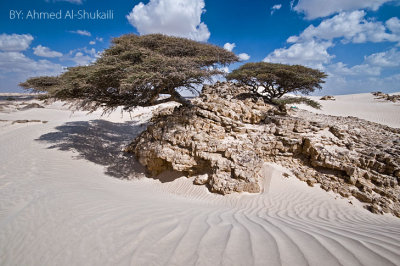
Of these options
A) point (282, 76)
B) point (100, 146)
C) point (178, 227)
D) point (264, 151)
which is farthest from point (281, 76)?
point (100, 146)

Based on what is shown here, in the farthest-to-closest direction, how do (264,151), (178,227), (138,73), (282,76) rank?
(282,76), (264,151), (138,73), (178,227)

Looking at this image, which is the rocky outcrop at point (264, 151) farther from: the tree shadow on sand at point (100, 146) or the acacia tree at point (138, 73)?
the acacia tree at point (138, 73)

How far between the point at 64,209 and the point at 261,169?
5.41 m

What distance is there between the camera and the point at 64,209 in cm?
307

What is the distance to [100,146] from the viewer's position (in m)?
9.23

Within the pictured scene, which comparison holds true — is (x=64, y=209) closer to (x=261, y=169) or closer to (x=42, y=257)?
(x=42, y=257)

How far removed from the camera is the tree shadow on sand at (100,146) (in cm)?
720

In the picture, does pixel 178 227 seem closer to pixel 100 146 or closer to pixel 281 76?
pixel 100 146

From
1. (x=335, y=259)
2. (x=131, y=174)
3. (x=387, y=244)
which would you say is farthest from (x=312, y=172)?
(x=131, y=174)

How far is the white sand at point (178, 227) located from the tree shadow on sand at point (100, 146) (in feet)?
3.45

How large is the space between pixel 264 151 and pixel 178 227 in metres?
4.78

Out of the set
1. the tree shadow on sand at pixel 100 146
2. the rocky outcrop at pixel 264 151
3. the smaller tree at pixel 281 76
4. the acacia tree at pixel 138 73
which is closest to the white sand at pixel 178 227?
the rocky outcrop at pixel 264 151

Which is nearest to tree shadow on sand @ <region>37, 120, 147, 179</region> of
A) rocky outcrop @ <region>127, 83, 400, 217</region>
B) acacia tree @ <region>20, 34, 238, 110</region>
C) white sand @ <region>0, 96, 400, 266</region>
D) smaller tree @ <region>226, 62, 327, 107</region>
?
rocky outcrop @ <region>127, 83, 400, 217</region>

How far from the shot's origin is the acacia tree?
245 inches
